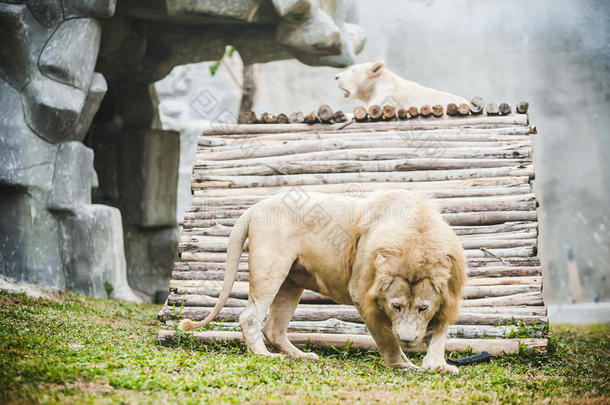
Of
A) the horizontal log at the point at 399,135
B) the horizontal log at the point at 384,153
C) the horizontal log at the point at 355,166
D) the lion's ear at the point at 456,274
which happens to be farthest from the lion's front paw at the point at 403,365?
the horizontal log at the point at 399,135

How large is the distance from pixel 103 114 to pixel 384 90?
448cm

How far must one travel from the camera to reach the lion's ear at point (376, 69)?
30.2 feet

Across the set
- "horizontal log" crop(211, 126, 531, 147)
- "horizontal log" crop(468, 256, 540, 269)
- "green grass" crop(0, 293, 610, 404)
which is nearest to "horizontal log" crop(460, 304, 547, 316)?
"green grass" crop(0, 293, 610, 404)

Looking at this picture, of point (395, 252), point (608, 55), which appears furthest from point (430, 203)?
point (608, 55)

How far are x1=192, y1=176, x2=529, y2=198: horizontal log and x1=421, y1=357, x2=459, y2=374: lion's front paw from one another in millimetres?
2225

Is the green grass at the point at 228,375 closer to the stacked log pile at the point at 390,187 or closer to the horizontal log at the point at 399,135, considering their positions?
the stacked log pile at the point at 390,187

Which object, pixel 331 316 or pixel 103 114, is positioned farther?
pixel 103 114

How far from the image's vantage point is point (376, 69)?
9258mm

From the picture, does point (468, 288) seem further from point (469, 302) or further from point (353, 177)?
point (353, 177)

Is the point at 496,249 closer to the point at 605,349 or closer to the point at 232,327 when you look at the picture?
the point at 605,349

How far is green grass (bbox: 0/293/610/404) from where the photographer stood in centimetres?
302

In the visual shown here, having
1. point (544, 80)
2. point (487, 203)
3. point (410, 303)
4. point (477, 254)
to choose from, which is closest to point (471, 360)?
point (410, 303)

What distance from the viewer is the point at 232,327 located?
5098 mm

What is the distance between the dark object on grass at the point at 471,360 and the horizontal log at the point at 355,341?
106 mm
